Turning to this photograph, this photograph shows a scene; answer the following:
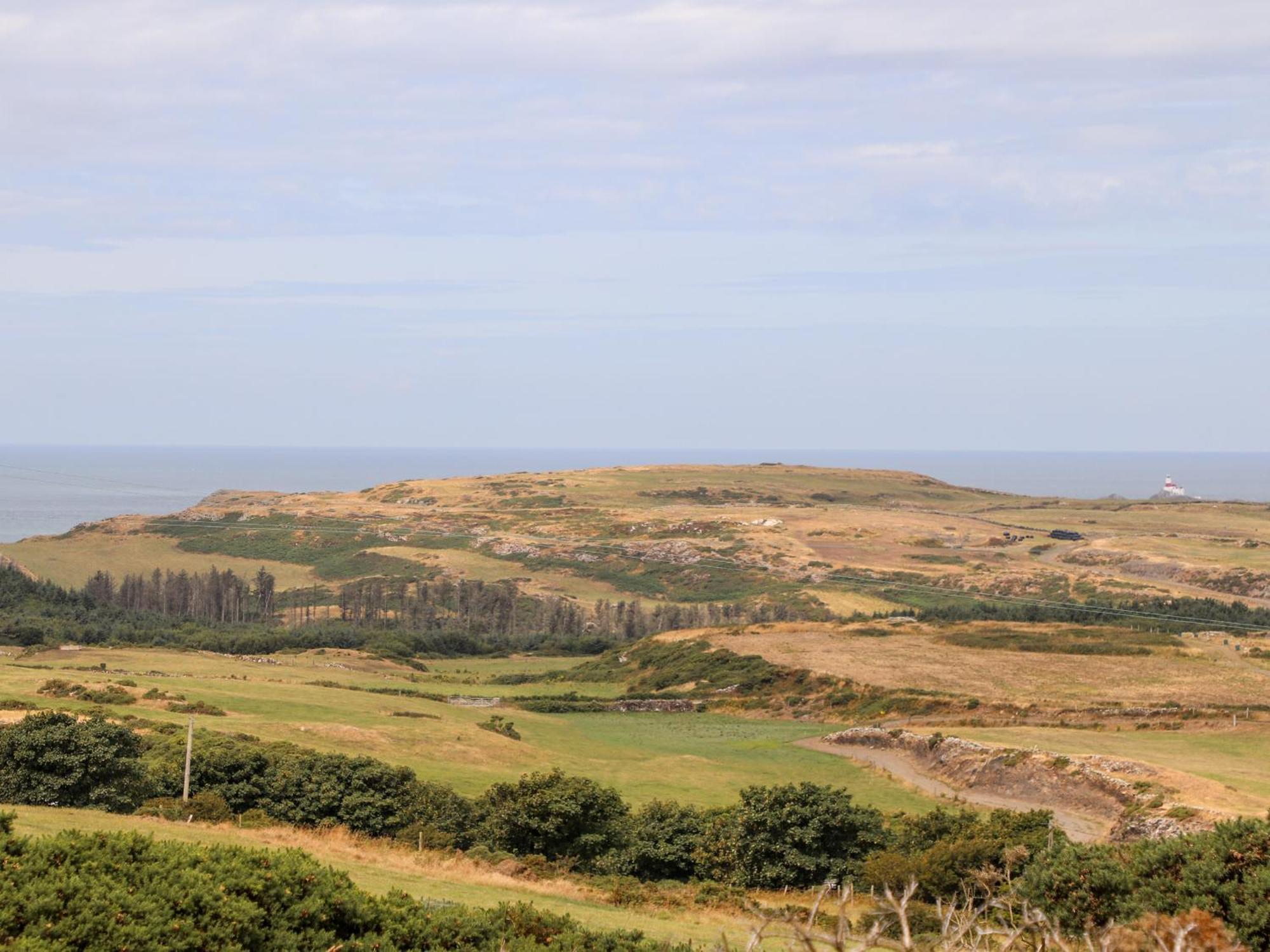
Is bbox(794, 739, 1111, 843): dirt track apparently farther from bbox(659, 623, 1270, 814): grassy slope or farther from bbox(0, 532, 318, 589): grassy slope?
bbox(0, 532, 318, 589): grassy slope

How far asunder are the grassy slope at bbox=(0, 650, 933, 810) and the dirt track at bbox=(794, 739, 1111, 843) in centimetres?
107

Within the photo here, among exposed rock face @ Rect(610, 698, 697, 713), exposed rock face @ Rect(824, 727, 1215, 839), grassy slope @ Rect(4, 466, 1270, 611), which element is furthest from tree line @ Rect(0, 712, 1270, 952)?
grassy slope @ Rect(4, 466, 1270, 611)

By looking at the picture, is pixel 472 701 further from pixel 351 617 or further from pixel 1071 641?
pixel 351 617

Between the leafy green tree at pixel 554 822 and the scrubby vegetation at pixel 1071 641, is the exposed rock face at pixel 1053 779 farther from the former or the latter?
the scrubby vegetation at pixel 1071 641

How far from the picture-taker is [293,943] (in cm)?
1544

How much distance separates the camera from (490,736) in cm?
5116

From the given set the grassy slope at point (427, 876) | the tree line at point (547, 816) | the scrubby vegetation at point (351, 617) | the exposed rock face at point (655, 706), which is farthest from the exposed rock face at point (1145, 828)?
the scrubby vegetation at point (351, 617)

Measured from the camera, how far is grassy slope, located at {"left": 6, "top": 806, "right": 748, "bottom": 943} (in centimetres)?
2225

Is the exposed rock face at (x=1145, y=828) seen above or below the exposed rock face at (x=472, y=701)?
above

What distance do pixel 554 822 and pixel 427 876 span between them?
712 cm

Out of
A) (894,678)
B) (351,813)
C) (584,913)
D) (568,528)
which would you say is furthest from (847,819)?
(568,528)

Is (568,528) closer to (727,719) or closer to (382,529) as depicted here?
(382,529)

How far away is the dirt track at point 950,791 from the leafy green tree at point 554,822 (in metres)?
12.2

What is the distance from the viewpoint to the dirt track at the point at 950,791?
36562mm
